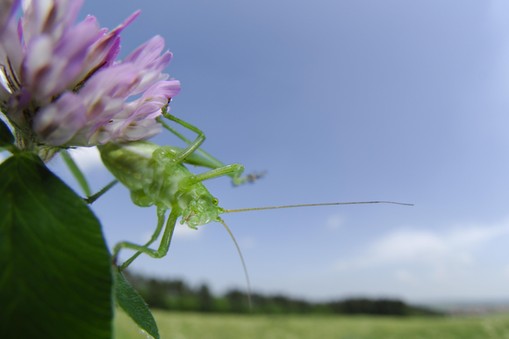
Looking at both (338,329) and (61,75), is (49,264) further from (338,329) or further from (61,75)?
(338,329)

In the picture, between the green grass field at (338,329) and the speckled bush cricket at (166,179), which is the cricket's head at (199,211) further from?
the green grass field at (338,329)

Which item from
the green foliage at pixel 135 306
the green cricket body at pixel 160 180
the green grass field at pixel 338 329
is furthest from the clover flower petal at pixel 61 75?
the green grass field at pixel 338 329

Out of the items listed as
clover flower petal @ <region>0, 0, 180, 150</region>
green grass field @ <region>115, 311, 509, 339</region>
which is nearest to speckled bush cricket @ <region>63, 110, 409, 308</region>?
clover flower petal @ <region>0, 0, 180, 150</region>

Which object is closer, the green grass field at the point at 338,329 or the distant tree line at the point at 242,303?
the green grass field at the point at 338,329

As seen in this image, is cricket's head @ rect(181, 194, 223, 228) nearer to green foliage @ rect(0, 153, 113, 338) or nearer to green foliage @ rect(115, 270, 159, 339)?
green foliage @ rect(115, 270, 159, 339)

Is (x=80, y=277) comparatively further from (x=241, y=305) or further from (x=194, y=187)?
(x=241, y=305)

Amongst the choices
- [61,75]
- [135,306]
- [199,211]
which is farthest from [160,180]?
[61,75]

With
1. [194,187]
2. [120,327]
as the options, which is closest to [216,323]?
[120,327]
